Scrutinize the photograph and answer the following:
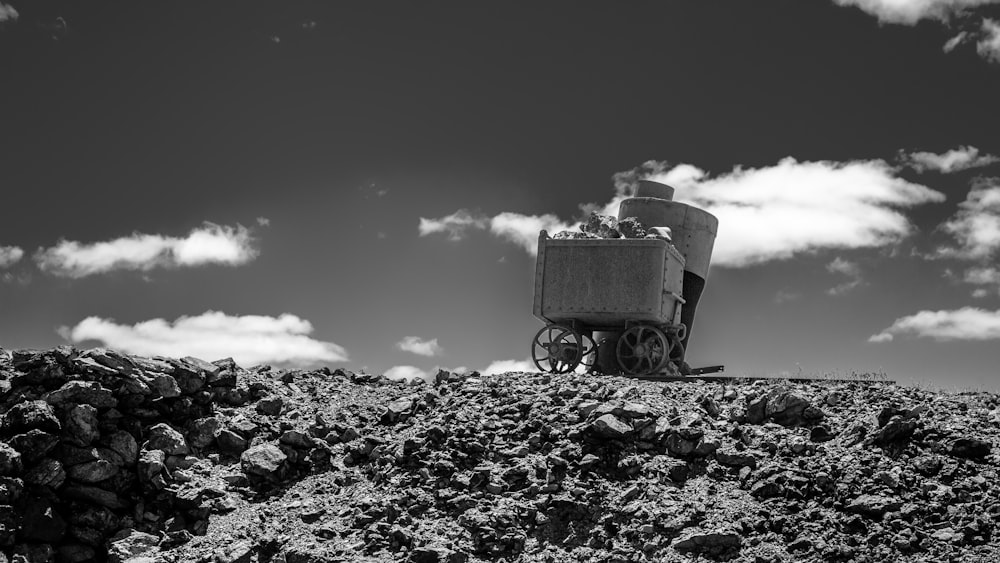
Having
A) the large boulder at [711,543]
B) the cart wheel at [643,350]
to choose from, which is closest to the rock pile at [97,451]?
the large boulder at [711,543]

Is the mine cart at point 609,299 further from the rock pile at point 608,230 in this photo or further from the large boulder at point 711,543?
the large boulder at point 711,543

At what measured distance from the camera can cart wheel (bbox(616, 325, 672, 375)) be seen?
18266 millimetres

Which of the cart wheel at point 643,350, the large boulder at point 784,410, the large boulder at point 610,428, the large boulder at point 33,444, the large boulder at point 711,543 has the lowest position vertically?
the large boulder at point 711,543

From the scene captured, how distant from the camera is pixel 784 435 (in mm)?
13141

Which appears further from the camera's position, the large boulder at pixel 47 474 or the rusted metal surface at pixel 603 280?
the rusted metal surface at pixel 603 280

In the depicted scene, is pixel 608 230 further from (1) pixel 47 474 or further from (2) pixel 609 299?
(1) pixel 47 474

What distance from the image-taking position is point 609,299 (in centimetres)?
1806

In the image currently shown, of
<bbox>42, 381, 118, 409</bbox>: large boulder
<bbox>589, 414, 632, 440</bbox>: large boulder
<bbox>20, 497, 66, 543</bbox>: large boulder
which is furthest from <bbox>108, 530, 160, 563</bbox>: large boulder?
<bbox>589, 414, 632, 440</bbox>: large boulder

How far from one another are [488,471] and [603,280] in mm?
6112

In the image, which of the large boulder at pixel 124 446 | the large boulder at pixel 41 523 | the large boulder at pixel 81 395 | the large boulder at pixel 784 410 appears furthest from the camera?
the large boulder at pixel 784 410

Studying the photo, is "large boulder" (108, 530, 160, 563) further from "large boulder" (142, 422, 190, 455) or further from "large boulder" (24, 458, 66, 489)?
"large boulder" (142, 422, 190, 455)

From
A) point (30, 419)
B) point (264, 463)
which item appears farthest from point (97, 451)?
point (264, 463)

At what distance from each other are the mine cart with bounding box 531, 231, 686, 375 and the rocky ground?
3.10 meters

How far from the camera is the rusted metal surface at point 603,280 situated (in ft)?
59.0
